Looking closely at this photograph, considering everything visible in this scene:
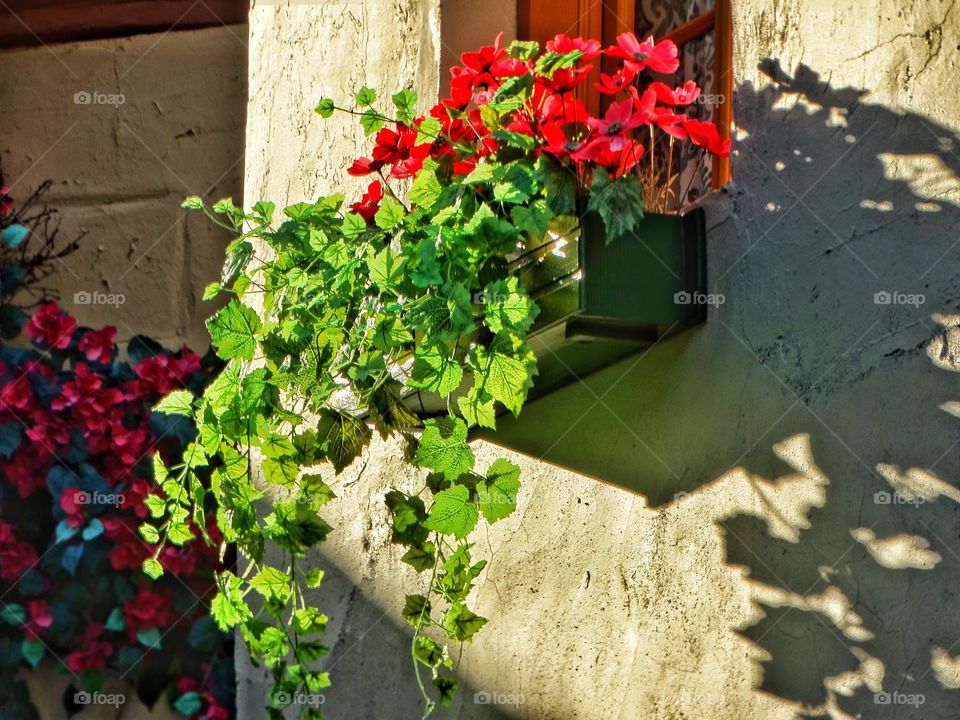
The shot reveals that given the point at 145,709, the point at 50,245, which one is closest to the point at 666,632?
the point at 145,709

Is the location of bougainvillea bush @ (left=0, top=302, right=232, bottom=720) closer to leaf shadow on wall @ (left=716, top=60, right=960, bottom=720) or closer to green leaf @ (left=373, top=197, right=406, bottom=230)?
green leaf @ (left=373, top=197, right=406, bottom=230)

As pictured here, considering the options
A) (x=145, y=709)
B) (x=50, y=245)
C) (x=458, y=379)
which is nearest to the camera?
(x=458, y=379)

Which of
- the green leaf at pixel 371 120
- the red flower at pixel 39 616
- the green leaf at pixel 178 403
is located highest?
the green leaf at pixel 371 120

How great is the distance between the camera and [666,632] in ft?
6.06

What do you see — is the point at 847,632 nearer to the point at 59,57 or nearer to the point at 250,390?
the point at 250,390

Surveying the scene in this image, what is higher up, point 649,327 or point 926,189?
point 926,189

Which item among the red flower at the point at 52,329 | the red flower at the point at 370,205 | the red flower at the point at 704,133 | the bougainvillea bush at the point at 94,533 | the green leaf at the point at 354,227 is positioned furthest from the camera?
the red flower at the point at 52,329

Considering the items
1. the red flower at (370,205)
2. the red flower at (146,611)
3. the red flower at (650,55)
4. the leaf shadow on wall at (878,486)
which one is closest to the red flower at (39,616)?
the red flower at (146,611)

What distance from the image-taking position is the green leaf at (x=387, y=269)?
5.74 ft

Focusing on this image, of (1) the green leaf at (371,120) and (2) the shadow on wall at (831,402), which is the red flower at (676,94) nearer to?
(2) the shadow on wall at (831,402)

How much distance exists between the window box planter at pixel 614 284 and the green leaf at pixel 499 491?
254 mm

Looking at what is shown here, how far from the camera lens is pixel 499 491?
166 centimetres

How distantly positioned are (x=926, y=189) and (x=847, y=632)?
58cm

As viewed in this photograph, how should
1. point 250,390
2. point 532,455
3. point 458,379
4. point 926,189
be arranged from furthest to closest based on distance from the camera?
1. point 532,455
2. point 250,390
3. point 458,379
4. point 926,189
